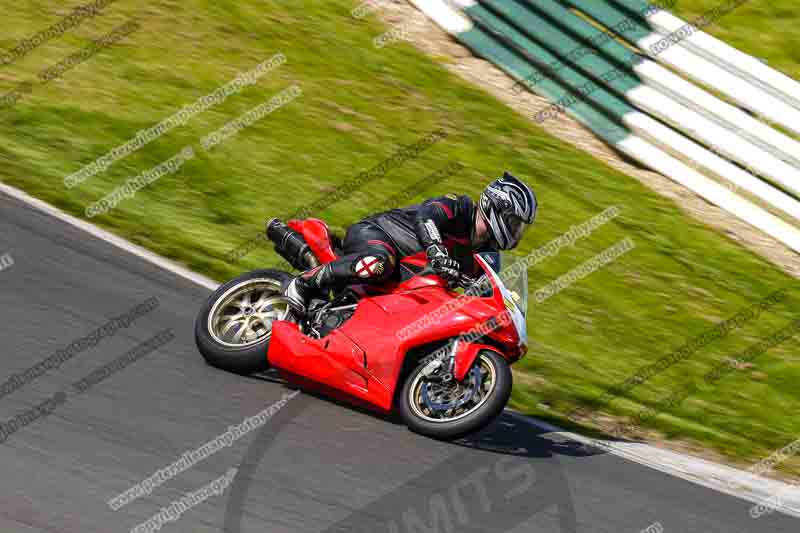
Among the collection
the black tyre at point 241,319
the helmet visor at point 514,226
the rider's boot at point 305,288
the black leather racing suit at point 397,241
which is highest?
the helmet visor at point 514,226

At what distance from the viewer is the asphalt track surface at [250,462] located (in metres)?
5.51

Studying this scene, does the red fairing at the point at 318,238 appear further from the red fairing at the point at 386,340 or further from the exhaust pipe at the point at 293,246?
the red fairing at the point at 386,340

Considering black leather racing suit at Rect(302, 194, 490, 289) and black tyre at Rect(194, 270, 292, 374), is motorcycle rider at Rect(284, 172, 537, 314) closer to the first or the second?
black leather racing suit at Rect(302, 194, 490, 289)

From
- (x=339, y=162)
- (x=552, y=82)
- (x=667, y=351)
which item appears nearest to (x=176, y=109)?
(x=339, y=162)

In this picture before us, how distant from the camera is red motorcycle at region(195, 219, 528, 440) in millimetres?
6793

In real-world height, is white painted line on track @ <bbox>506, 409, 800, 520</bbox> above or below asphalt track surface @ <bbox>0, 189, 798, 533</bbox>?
below

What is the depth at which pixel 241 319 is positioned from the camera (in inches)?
302

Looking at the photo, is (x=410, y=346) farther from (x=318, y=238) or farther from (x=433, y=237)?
(x=318, y=238)

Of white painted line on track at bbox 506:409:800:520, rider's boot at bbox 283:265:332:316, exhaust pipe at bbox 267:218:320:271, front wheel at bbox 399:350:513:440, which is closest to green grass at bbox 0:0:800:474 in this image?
white painted line on track at bbox 506:409:800:520

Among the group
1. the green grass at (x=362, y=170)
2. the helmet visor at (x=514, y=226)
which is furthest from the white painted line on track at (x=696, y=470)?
the helmet visor at (x=514, y=226)

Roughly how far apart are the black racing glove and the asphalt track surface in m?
1.03

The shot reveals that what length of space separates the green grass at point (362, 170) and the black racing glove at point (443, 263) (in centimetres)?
186

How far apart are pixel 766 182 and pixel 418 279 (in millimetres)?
6863

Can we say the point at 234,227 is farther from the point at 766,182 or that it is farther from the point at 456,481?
the point at 766,182
